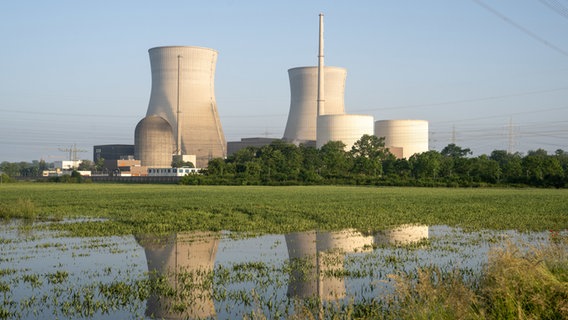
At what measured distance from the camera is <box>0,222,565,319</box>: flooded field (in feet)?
20.0

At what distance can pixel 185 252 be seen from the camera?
10.1 metres

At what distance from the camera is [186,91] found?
62438 millimetres

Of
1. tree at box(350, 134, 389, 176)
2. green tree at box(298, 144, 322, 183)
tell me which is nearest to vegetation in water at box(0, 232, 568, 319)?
green tree at box(298, 144, 322, 183)

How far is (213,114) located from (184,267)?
191 ft

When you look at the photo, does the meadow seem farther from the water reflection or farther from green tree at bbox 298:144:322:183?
green tree at bbox 298:144:322:183

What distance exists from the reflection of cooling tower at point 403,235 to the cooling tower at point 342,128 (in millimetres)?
48235

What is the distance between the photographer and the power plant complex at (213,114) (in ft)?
203

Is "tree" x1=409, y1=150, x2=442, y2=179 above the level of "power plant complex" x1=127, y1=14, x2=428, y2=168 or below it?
below

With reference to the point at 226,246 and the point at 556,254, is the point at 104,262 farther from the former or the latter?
the point at 556,254

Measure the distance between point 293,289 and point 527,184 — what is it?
4445cm

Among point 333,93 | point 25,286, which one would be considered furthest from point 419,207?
point 333,93

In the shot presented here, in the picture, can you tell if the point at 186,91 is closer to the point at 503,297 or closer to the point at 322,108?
the point at 322,108

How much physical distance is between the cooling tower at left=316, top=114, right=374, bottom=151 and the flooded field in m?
49.7

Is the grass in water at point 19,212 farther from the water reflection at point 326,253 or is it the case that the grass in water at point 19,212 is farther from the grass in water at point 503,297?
the grass in water at point 503,297
